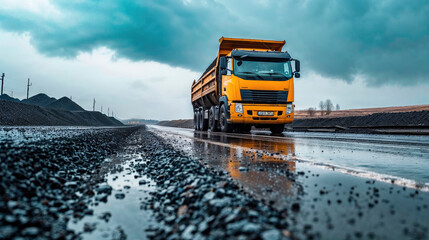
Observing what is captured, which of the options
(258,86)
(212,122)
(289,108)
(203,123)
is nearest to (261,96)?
(258,86)

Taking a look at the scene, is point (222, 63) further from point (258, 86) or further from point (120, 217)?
point (120, 217)

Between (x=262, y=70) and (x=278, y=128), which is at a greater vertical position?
(x=262, y=70)

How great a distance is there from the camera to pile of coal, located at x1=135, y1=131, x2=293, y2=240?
5.11ft

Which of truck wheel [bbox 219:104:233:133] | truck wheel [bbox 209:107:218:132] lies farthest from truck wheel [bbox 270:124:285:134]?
truck wheel [bbox 209:107:218:132]

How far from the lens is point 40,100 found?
81.1 m

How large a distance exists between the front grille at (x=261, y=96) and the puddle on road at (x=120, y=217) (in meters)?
8.51

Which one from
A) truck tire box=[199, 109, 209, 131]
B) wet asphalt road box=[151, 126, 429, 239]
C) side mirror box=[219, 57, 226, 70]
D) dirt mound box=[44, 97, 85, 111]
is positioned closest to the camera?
wet asphalt road box=[151, 126, 429, 239]

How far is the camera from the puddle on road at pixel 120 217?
184cm

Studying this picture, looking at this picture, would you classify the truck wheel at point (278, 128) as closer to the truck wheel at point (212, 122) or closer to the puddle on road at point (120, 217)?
the truck wheel at point (212, 122)

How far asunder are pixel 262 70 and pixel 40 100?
87.3m

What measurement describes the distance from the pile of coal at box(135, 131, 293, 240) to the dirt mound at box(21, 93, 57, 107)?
8857 centimetres

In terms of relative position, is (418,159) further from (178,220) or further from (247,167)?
(178,220)

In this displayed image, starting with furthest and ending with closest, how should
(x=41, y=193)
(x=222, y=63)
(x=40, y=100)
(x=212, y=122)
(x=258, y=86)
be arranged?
1. (x=40, y=100)
2. (x=212, y=122)
3. (x=222, y=63)
4. (x=258, y=86)
5. (x=41, y=193)

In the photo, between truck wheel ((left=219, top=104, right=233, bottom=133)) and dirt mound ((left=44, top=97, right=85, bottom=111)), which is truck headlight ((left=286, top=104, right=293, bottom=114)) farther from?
dirt mound ((left=44, top=97, right=85, bottom=111))
